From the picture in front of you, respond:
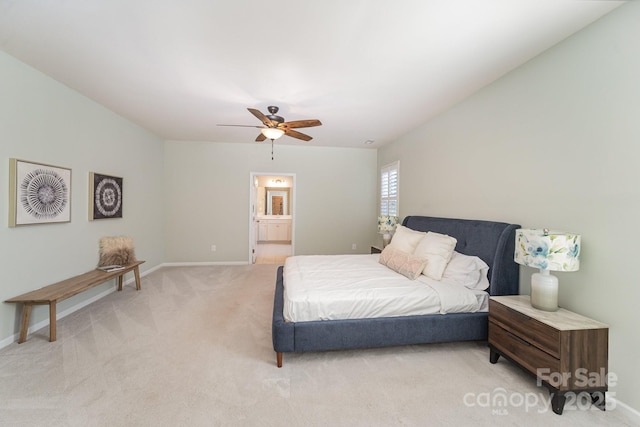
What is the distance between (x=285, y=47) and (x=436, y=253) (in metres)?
2.42

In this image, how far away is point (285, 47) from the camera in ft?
6.49

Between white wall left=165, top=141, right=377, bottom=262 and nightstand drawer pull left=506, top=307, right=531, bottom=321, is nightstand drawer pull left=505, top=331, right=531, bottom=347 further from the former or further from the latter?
white wall left=165, top=141, right=377, bottom=262

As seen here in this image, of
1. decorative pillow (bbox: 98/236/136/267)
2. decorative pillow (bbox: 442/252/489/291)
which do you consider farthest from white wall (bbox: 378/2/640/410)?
decorative pillow (bbox: 98/236/136/267)

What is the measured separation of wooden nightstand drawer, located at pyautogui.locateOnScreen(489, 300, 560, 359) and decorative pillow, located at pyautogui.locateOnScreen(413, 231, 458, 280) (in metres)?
0.53

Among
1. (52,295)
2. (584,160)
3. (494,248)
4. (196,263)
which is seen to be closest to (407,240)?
(494,248)

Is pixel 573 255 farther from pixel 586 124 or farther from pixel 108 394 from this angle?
pixel 108 394

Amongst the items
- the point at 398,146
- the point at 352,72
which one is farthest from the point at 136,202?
the point at 398,146

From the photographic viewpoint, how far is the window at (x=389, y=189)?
4667mm

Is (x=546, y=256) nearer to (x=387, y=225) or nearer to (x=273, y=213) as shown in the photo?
(x=387, y=225)

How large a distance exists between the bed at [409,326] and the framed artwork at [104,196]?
9.30 ft

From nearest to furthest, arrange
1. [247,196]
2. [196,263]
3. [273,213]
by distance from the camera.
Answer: [196,263] < [247,196] < [273,213]

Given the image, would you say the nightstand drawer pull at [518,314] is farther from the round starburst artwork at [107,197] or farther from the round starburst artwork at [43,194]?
the round starburst artwork at [107,197]

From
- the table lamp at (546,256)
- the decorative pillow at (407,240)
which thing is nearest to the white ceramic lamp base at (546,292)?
the table lamp at (546,256)

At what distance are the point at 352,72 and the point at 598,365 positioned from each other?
9.39ft
